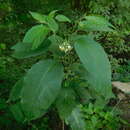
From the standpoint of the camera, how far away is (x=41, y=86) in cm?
175

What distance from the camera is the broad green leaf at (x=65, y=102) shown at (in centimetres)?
192

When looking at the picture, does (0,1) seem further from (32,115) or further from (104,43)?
(32,115)

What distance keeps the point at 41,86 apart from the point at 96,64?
1.11ft

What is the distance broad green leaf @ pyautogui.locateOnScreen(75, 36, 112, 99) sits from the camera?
1.67 metres

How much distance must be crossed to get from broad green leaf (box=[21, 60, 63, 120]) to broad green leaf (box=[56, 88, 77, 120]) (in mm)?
148

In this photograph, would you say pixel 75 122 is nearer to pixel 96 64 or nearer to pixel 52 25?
pixel 96 64

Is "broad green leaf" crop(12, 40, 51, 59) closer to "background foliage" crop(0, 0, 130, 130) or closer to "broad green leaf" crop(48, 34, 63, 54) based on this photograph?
"broad green leaf" crop(48, 34, 63, 54)

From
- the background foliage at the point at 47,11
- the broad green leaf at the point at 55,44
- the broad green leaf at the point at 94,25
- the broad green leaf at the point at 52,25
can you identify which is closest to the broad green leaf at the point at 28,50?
the broad green leaf at the point at 55,44

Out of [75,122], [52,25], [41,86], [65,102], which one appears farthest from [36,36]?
[75,122]

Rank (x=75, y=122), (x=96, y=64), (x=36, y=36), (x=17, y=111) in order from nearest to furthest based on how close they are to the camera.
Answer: (x=96, y=64), (x=36, y=36), (x=75, y=122), (x=17, y=111)

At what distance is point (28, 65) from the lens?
3748 mm

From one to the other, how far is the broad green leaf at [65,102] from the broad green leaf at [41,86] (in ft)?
0.49

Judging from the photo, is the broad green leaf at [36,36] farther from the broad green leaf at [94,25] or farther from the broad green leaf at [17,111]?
the broad green leaf at [17,111]

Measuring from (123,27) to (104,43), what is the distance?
39 centimetres
